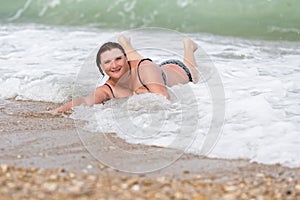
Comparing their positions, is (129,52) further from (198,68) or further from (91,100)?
(91,100)

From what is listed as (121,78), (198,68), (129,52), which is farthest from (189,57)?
(121,78)

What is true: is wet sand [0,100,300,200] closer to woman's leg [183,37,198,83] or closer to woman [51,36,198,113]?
woman [51,36,198,113]

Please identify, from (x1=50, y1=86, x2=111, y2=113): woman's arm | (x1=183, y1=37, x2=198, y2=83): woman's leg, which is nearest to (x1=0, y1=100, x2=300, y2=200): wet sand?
(x1=50, y1=86, x2=111, y2=113): woman's arm

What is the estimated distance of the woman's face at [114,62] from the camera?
4.13 meters

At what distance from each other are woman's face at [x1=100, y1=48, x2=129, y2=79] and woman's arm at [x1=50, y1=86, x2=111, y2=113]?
6.0 inches

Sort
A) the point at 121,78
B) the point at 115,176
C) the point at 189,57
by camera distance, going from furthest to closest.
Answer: the point at 189,57 < the point at 121,78 < the point at 115,176

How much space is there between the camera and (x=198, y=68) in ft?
17.4

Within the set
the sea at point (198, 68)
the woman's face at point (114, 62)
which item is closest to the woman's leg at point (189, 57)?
the sea at point (198, 68)

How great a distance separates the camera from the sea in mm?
3270

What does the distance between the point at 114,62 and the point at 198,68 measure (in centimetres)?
141

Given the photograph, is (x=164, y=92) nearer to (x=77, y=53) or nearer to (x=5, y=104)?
(x=5, y=104)

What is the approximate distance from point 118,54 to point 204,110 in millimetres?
879

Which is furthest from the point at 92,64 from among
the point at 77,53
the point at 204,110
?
the point at 204,110

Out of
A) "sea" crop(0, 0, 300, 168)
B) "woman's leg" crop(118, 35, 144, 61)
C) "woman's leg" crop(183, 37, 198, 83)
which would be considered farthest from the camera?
"woman's leg" crop(183, 37, 198, 83)
